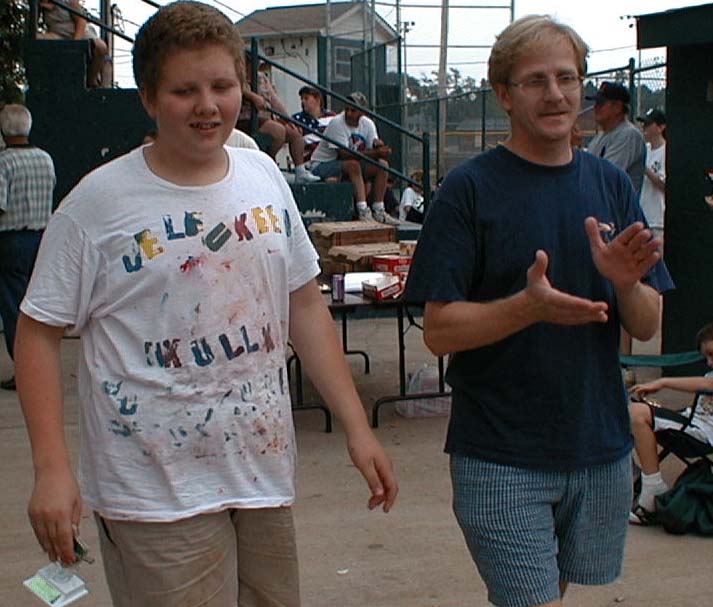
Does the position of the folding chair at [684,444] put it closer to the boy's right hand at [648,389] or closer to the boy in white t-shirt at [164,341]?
the boy's right hand at [648,389]

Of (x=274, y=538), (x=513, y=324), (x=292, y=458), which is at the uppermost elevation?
(x=513, y=324)

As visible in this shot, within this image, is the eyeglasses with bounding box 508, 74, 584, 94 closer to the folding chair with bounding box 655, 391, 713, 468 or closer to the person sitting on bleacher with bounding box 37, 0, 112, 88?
the folding chair with bounding box 655, 391, 713, 468

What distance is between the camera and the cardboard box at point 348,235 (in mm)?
8039

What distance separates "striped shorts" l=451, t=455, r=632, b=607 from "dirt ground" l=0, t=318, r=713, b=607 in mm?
1495

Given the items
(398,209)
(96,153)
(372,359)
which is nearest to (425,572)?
(372,359)

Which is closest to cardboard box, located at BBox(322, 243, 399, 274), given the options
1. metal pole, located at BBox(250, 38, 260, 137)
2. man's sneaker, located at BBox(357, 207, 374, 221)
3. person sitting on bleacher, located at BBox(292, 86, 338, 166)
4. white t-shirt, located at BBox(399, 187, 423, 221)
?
metal pole, located at BBox(250, 38, 260, 137)

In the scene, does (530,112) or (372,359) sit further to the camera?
(372,359)

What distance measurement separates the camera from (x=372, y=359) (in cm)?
907

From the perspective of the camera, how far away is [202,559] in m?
2.53

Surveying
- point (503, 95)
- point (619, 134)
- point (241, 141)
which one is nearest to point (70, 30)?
point (619, 134)

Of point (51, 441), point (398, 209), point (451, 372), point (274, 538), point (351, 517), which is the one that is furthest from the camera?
point (398, 209)

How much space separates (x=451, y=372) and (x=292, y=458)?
477 millimetres

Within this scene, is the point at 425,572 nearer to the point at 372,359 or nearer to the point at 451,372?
the point at 451,372

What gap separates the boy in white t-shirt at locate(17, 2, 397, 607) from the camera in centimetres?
246
